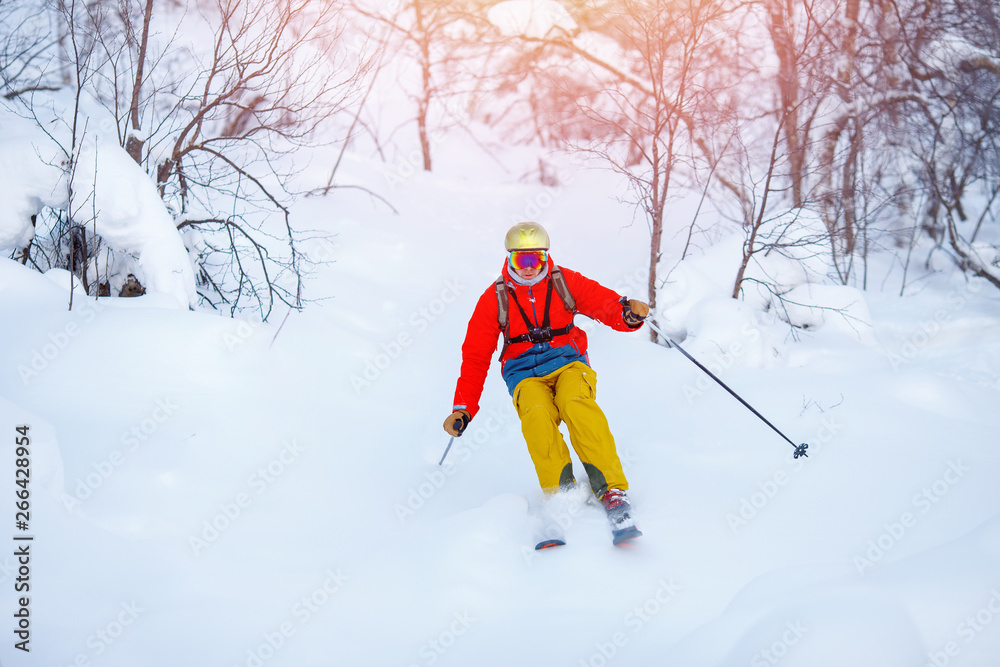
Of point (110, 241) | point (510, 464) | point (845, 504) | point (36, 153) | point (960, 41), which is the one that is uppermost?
point (960, 41)

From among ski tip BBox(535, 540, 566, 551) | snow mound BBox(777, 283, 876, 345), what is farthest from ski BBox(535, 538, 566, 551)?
snow mound BBox(777, 283, 876, 345)

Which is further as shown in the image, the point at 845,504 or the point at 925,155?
the point at 925,155

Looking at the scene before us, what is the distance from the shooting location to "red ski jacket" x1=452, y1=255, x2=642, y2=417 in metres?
3.36

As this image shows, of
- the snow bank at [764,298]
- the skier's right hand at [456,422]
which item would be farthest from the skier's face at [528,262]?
the snow bank at [764,298]

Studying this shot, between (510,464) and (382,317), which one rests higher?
(382,317)

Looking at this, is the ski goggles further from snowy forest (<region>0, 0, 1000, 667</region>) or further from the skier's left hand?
the skier's left hand

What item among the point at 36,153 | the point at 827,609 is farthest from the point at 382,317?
the point at 827,609

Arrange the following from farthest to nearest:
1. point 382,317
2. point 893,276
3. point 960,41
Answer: point 893,276, point 960,41, point 382,317

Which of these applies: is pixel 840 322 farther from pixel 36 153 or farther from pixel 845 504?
pixel 36 153

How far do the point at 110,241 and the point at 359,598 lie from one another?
3261 mm

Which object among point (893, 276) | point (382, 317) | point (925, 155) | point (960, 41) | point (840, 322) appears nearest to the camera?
point (840, 322)

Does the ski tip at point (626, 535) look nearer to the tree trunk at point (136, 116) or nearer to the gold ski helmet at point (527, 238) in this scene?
the gold ski helmet at point (527, 238)

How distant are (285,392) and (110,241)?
65.5 inches

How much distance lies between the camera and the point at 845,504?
293 cm
